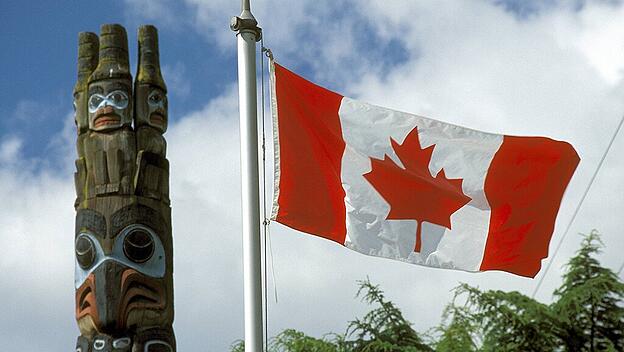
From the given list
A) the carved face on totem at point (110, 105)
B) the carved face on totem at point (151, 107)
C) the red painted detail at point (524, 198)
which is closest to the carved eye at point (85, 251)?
the carved face on totem at point (110, 105)

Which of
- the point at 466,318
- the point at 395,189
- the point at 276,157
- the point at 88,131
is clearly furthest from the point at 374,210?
the point at 466,318

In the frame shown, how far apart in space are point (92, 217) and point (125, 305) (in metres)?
0.97

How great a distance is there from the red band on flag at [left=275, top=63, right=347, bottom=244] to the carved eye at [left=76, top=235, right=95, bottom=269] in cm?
316

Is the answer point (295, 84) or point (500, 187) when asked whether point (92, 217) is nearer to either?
point (295, 84)

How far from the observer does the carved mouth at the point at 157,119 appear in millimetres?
10672

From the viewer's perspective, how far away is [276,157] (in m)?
7.52

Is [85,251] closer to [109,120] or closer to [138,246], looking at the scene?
[138,246]

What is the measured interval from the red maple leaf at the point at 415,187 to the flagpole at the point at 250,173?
1314mm

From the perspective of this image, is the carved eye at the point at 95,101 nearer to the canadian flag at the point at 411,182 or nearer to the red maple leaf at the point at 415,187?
the canadian flag at the point at 411,182

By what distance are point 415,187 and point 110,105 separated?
3.73 m

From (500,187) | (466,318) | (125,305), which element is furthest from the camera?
(466,318)

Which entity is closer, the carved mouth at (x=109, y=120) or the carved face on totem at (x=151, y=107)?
the carved mouth at (x=109, y=120)

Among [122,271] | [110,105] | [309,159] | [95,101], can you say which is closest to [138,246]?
[122,271]

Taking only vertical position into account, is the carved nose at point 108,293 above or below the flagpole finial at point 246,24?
below
